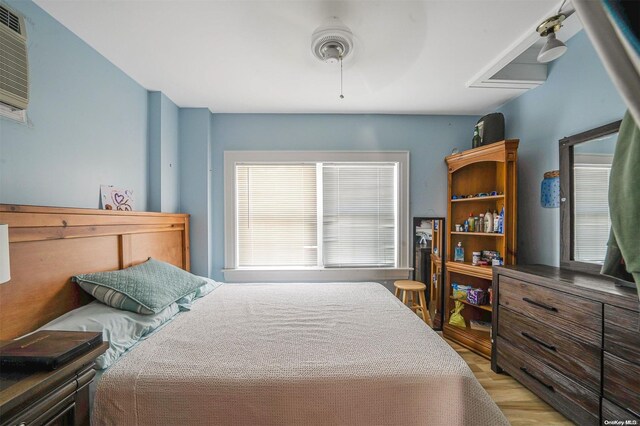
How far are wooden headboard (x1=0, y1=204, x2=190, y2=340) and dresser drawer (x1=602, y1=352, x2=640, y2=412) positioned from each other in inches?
113

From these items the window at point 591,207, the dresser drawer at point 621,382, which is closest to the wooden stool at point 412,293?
the window at point 591,207

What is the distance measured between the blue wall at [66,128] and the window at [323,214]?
3.69 ft

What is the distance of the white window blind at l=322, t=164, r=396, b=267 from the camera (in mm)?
2893

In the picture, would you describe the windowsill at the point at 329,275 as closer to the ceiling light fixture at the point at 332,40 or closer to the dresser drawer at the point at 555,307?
the dresser drawer at the point at 555,307

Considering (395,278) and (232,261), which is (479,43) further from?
(232,261)

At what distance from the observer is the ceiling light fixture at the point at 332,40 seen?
146 centimetres

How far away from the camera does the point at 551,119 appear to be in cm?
211

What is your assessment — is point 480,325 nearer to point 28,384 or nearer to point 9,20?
point 28,384

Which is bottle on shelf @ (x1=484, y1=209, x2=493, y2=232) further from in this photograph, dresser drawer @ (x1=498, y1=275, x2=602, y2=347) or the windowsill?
the windowsill

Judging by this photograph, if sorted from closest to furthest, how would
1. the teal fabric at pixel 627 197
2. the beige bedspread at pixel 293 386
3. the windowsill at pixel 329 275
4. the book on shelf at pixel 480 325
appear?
the teal fabric at pixel 627 197 < the beige bedspread at pixel 293 386 < the book on shelf at pixel 480 325 < the windowsill at pixel 329 275

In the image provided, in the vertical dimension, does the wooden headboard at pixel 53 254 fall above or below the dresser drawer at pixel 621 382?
above

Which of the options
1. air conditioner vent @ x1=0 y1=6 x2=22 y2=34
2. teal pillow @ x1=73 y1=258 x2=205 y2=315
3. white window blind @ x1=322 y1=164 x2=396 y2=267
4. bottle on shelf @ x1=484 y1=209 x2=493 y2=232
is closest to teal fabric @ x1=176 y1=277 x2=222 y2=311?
teal pillow @ x1=73 y1=258 x2=205 y2=315

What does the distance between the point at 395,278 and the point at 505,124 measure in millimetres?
1985

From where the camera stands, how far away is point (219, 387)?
1.02 m
